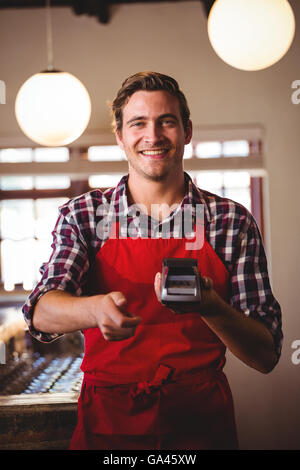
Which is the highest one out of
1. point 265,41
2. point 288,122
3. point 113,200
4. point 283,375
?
point 288,122

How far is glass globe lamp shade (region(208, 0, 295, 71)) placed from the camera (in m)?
1.64

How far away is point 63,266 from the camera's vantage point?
114cm

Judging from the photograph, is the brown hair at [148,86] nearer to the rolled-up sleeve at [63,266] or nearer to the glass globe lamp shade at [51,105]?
the rolled-up sleeve at [63,266]

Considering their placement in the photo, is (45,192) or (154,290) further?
(45,192)

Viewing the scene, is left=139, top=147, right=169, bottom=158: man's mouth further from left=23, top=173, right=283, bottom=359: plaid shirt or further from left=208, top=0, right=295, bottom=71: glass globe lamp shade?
left=208, top=0, right=295, bottom=71: glass globe lamp shade

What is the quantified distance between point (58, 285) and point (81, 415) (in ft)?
1.25

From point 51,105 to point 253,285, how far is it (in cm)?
126

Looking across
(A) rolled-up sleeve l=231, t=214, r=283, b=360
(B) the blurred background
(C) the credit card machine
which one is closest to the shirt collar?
(A) rolled-up sleeve l=231, t=214, r=283, b=360

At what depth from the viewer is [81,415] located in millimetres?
1218

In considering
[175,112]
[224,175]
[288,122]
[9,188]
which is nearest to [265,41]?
[175,112]

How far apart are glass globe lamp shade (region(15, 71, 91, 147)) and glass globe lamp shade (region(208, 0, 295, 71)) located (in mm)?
654

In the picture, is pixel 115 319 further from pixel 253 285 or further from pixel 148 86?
pixel 148 86

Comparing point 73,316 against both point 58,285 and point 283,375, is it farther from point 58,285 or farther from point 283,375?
point 283,375

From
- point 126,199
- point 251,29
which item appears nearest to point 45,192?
point 251,29
